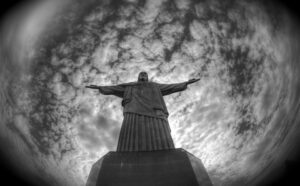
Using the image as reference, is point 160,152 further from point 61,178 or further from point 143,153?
point 61,178

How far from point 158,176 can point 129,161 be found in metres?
0.91

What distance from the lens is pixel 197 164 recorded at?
560 centimetres

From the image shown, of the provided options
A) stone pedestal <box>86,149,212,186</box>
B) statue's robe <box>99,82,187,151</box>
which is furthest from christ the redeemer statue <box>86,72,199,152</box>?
stone pedestal <box>86,149,212,186</box>

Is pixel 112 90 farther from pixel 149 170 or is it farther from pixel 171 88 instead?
pixel 149 170

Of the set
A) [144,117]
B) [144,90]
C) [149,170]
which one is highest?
[144,90]

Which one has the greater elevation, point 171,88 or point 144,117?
point 171,88

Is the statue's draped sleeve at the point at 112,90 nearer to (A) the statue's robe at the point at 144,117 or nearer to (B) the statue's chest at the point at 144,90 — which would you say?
(A) the statue's robe at the point at 144,117

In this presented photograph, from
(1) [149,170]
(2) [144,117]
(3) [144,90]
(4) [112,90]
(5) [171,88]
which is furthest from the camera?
(5) [171,88]

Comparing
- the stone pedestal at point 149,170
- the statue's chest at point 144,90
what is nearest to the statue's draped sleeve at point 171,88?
the statue's chest at point 144,90

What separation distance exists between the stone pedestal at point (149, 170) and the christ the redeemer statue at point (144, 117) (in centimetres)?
87

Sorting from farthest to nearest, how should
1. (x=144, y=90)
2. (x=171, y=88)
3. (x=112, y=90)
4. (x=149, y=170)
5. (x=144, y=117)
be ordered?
(x=171, y=88) < (x=112, y=90) < (x=144, y=90) < (x=144, y=117) < (x=149, y=170)

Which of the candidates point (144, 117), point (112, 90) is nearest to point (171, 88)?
point (144, 117)

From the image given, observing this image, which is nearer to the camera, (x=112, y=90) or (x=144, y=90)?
(x=144, y=90)

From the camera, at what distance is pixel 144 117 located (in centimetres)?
735
